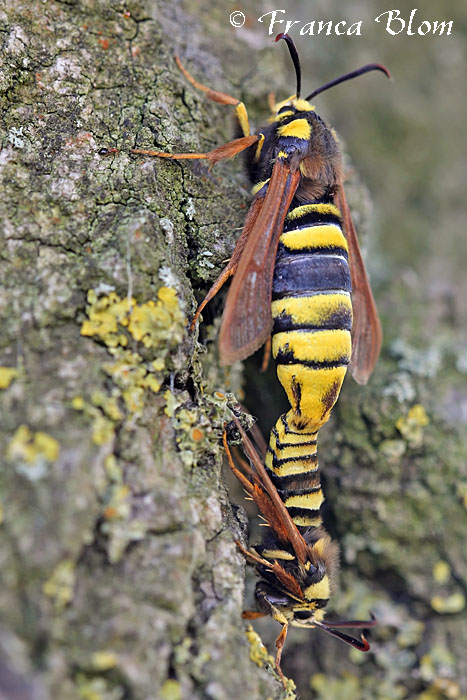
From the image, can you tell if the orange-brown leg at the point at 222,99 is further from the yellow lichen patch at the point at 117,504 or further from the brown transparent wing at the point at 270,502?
the yellow lichen patch at the point at 117,504

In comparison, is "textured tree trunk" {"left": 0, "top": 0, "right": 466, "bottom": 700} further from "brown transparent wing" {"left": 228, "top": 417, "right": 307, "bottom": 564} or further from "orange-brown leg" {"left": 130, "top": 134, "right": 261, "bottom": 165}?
"brown transparent wing" {"left": 228, "top": 417, "right": 307, "bottom": 564}

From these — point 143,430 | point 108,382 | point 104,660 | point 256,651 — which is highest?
point 108,382

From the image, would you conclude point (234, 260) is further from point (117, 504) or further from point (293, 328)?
point (117, 504)

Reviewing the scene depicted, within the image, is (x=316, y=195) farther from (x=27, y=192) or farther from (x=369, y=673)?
(x=369, y=673)

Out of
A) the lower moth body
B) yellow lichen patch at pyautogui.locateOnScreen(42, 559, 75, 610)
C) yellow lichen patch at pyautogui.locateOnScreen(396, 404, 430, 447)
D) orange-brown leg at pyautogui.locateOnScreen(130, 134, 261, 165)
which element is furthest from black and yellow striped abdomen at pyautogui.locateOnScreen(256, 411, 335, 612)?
orange-brown leg at pyautogui.locateOnScreen(130, 134, 261, 165)

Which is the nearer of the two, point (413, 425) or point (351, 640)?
point (351, 640)

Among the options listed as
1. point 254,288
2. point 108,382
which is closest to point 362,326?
point 254,288
